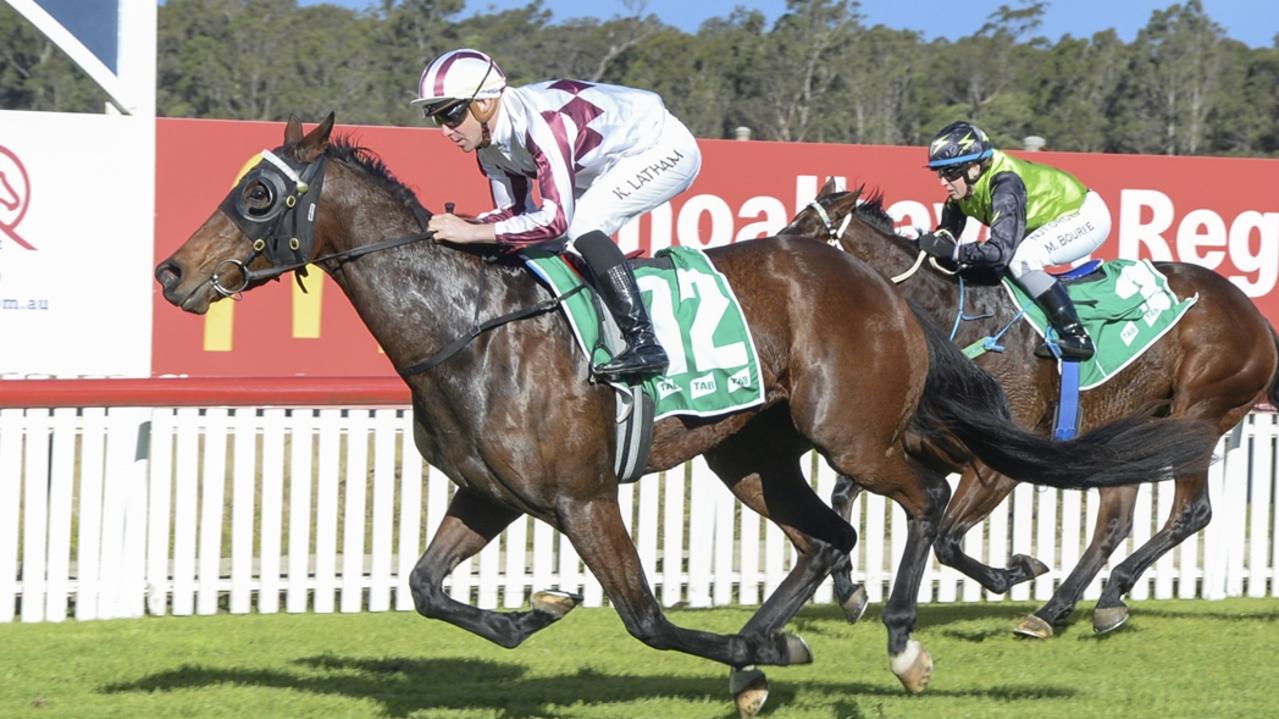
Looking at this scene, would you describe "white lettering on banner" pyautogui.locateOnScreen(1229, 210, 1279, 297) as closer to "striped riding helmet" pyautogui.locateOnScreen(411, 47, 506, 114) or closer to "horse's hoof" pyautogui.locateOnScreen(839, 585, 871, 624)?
"horse's hoof" pyautogui.locateOnScreen(839, 585, 871, 624)

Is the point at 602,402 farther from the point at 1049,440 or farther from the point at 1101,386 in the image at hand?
the point at 1101,386

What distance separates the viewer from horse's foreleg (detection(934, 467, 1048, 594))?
5.98m

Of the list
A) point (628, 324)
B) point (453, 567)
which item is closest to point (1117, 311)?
point (628, 324)

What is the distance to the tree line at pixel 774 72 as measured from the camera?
24.3 m

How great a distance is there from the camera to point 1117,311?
638cm

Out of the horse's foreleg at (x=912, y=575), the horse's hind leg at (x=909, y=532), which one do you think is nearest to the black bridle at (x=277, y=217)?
the horse's hind leg at (x=909, y=532)

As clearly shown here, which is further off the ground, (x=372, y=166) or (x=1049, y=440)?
(x=372, y=166)

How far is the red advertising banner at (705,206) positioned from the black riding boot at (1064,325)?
10.9ft

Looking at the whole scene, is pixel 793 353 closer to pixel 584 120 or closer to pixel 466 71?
pixel 584 120

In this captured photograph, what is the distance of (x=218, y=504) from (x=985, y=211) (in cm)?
309

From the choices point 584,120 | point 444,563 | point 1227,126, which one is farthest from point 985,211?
point 1227,126

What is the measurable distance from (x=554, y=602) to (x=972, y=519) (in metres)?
2.01

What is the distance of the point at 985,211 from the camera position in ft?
20.7

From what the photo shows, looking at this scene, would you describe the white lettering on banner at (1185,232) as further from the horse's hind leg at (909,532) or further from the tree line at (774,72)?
the tree line at (774,72)
